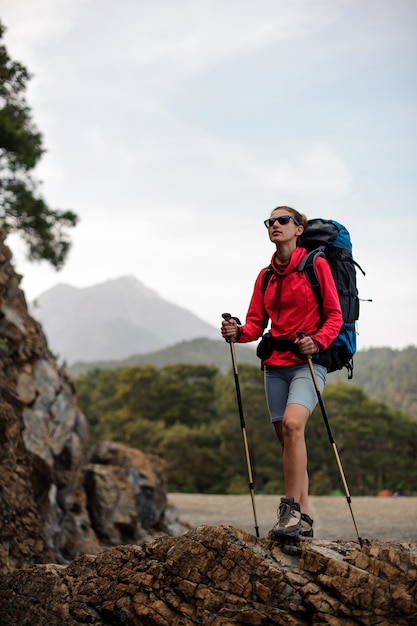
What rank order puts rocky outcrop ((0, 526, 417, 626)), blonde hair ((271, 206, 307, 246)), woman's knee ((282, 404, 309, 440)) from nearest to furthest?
rocky outcrop ((0, 526, 417, 626)) < woman's knee ((282, 404, 309, 440)) < blonde hair ((271, 206, 307, 246))

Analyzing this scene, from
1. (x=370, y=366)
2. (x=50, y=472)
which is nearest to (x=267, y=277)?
(x=50, y=472)

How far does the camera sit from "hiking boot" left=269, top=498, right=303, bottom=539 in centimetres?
390

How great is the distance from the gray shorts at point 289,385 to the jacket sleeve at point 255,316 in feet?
1.01

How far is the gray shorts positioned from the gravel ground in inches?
213

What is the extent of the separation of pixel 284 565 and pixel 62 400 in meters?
8.55

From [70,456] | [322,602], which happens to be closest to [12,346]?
[70,456]

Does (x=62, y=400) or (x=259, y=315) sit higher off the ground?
(x=259, y=315)

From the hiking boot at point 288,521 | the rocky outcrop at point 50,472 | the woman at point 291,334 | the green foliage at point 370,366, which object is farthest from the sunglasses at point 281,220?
the green foliage at point 370,366

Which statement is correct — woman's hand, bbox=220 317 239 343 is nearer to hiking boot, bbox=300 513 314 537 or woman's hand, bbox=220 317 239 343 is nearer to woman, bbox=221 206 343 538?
woman, bbox=221 206 343 538

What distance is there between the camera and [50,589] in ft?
15.0

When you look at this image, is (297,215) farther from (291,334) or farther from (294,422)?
(294,422)

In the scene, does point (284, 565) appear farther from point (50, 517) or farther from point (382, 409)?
point (382, 409)

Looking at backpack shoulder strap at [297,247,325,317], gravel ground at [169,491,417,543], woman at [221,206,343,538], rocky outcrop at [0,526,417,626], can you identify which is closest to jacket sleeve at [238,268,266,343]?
woman at [221,206,343,538]

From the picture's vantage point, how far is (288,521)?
3.95 metres
